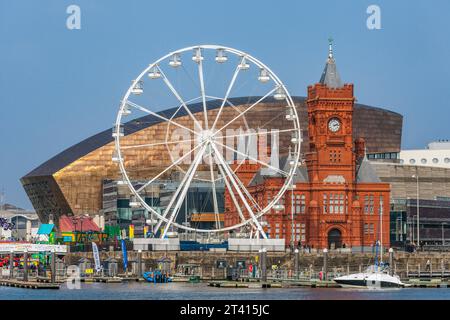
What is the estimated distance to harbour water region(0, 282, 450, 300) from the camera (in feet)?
379

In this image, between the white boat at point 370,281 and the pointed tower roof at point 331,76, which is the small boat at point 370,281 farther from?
the pointed tower roof at point 331,76

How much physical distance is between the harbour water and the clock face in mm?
45617

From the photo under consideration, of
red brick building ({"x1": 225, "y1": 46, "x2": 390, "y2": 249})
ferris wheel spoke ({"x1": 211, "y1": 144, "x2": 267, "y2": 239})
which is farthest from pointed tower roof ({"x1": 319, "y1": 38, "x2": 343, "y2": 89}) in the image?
ferris wheel spoke ({"x1": 211, "y1": 144, "x2": 267, "y2": 239})

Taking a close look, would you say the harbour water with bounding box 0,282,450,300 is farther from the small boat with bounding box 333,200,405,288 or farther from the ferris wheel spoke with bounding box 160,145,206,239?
the ferris wheel spoke with bounding box 160,145,206,239

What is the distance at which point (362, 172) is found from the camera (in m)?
181

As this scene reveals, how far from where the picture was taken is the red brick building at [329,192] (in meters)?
176

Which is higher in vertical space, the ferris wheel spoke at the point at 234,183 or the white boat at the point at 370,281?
the ferris wheel spoke at the point at 234,183

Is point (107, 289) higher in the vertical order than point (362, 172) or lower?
lower

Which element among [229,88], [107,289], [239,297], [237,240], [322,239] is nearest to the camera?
[239,297]

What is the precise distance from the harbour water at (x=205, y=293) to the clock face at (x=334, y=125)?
45617 millimetres

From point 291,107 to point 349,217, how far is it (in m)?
31.1

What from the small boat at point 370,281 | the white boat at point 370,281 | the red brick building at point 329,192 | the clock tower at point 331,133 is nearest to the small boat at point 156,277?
the small boat at point 370,281

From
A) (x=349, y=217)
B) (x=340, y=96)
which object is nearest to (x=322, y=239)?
(x=349, y=217)
